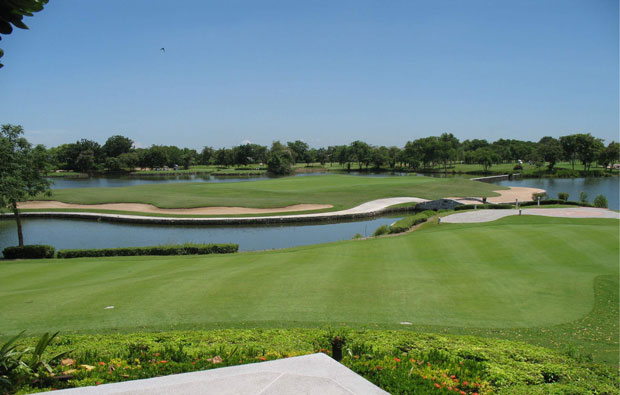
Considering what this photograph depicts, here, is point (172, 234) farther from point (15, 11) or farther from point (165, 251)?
point (15, 11)

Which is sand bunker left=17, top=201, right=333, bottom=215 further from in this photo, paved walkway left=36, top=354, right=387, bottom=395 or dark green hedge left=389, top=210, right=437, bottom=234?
paved walkway left=36, top=354, right=387, bottom=395

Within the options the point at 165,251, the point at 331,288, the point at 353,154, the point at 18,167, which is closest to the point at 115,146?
the point at 353,154

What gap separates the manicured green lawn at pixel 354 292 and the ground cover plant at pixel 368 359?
1.54 m

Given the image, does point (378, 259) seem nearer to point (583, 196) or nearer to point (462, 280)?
point (462, 280)

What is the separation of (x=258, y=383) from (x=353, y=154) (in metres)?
138

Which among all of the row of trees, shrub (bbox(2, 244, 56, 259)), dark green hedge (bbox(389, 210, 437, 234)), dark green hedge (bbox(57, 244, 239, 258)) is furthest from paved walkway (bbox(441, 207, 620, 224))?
the row of trees

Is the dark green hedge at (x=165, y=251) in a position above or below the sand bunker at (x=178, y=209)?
below

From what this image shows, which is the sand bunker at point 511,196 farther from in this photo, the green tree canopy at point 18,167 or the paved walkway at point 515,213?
the green tree canopy at point 18,167

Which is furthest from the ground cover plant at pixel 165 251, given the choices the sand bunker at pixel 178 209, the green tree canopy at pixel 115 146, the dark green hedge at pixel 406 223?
the green tree canopy at pixel 115 146

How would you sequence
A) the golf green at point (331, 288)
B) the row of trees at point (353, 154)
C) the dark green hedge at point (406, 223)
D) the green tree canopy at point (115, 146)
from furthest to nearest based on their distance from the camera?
the green tree canopy at point (115, 146) < the row of trees at point (353, 154) < the dark green hedge at point (406, 223) < the golf green at point (331, 288)

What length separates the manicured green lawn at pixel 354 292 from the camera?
8734 millimetres

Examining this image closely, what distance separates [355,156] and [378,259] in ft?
407

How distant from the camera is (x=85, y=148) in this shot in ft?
488

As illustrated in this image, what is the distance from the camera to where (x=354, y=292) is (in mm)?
10945
